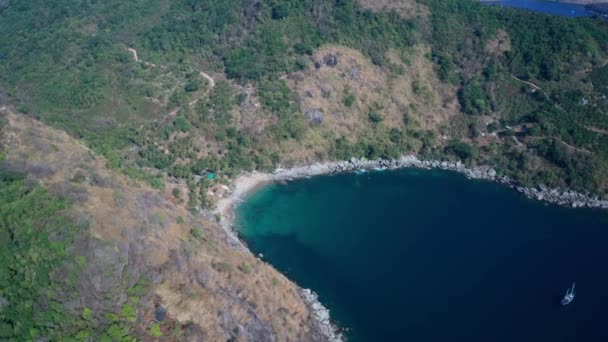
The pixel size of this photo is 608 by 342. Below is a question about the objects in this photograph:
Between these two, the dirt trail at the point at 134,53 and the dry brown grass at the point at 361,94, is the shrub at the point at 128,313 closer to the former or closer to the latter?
the dry brown grass at the point at 361,94

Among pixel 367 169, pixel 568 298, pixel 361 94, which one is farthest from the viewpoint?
pixel 361 94

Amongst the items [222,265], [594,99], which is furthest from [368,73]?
[222,265]

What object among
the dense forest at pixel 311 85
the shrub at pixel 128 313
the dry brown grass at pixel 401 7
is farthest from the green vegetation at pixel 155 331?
the dry brown grass at pixel 401 7

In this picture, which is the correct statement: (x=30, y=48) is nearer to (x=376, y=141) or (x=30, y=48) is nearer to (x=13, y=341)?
(x=376, y=141)

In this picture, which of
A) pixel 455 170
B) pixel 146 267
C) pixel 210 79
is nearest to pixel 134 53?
pixel 210 79

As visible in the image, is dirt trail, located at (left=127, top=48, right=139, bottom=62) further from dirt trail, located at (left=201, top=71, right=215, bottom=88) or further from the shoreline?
the shoreline

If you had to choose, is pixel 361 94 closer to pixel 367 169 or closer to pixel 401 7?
pixel 367 169
